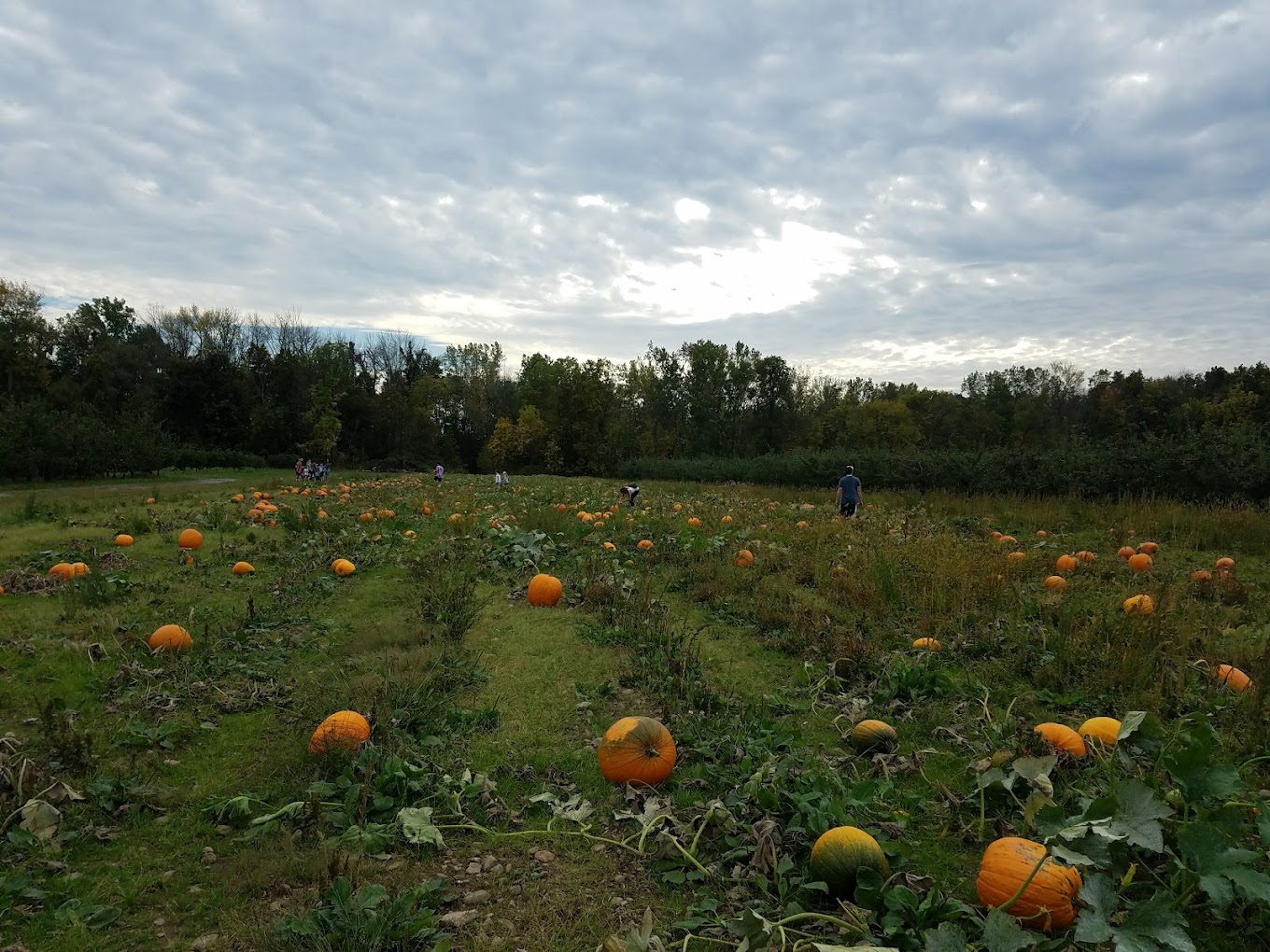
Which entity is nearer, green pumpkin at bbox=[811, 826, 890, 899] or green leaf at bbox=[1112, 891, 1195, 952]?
green leaf at bbox=[1112, 891, 1195, 952]

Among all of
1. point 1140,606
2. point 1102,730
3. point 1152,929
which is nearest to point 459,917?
point 1152,929

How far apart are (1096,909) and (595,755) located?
3.19m

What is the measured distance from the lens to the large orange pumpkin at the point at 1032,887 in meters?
3.01

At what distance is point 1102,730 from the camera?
4.36 m

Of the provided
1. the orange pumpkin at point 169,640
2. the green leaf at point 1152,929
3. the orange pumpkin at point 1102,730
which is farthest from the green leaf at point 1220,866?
the orange pumpkin at point 169,640

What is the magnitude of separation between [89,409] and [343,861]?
157 ft

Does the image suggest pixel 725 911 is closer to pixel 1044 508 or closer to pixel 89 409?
pixel 1044 508

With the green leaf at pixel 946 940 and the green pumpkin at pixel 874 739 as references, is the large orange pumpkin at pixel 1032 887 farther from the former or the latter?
the green pumpkin at pixel 874 739

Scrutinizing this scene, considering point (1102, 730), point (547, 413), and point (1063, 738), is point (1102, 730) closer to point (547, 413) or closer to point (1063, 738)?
point (1063, 738)

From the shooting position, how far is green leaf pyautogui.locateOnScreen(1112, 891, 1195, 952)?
247 centimetres

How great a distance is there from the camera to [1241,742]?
4387 millimetres

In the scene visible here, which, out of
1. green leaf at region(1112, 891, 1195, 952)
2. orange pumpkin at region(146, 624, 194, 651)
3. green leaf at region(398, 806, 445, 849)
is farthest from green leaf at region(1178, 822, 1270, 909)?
orange pumpkin at region(146, 624, 194, 651)

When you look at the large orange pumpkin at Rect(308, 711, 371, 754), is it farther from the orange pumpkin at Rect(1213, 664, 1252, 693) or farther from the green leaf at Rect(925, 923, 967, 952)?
the orange pumpkin at Rect(1213, 664, 1252, 693)

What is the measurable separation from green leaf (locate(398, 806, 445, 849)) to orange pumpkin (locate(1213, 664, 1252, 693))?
5819mm
